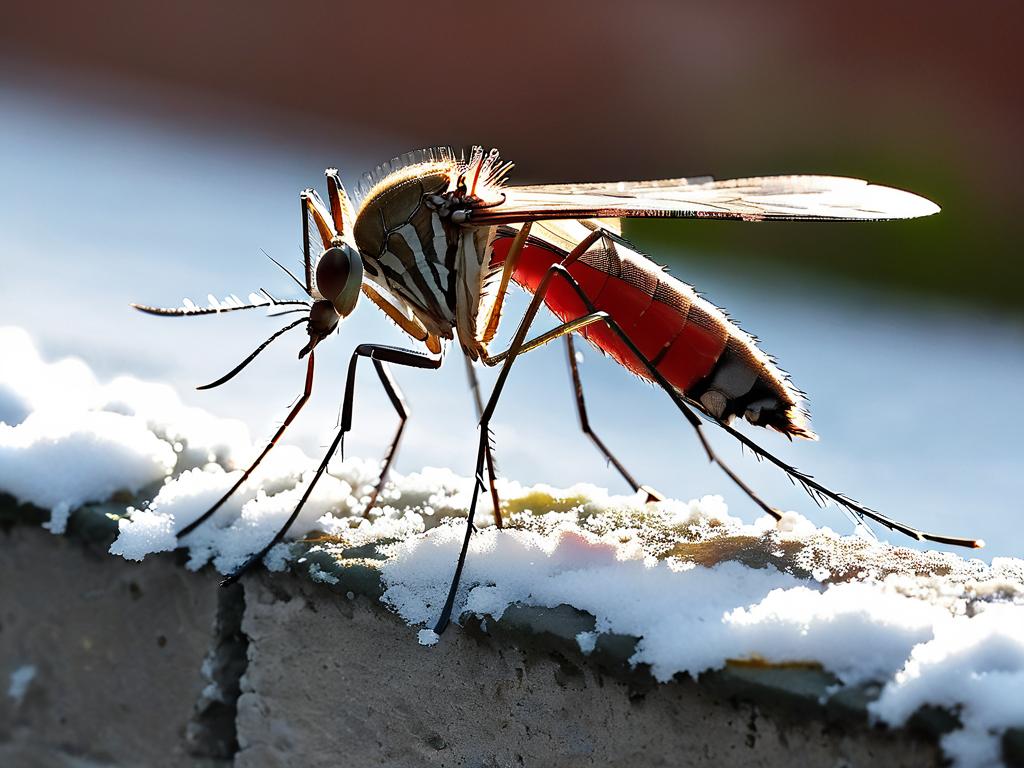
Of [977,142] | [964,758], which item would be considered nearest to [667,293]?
[964,758]

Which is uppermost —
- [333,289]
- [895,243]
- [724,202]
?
[895,243]

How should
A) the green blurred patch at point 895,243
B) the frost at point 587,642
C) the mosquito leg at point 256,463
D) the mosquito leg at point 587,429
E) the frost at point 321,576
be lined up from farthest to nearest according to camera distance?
the green blurred patch at point 895,243
the mosquito leg at point 587,429
the mosquito leg at point 256,463
the frost at point 321,576
the frost at point 587,642

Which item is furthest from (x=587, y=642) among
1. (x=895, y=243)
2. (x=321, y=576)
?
(x=895, y=243)

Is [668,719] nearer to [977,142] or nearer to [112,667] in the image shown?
[112,667]

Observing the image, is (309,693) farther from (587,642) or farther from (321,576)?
(587,642)

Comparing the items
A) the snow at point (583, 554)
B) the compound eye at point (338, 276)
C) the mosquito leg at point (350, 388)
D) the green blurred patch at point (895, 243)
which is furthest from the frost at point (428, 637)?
the green blurred patch at point (895, 243)

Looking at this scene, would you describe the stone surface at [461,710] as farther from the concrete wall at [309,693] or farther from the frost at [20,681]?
the frost at [20,681]

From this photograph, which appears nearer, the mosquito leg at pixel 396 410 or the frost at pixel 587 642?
the frost at pixel 587 642
